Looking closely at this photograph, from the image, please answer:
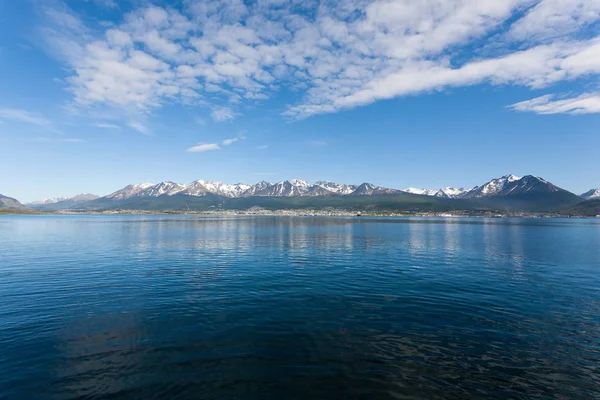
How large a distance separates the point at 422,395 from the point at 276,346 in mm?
9173

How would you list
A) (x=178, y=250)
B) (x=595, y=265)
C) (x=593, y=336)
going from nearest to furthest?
(x=593, y=336), (x=595, y=265), (x=178, y=250)

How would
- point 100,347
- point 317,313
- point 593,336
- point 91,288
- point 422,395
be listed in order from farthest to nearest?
point 91,288 → point 317,313 → point 593,336 → point 100,347 → point 422,395

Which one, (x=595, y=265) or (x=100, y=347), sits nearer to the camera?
(x=100, y=347)

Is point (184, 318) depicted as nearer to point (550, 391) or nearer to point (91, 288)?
point (91, 288)

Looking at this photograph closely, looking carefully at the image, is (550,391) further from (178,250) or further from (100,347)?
(178,250)

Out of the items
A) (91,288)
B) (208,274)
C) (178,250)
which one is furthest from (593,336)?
(178,250)

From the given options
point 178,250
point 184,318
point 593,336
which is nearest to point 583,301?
point 593,336

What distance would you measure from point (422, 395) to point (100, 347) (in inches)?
788

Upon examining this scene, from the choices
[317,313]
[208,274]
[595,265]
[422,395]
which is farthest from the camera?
[595,265]

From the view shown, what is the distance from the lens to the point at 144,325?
22766 millimetres

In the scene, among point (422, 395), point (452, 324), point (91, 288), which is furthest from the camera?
point (91, 288)

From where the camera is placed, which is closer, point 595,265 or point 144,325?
point 144,325

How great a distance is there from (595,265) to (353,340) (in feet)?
194

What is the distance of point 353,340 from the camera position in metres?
20.2
